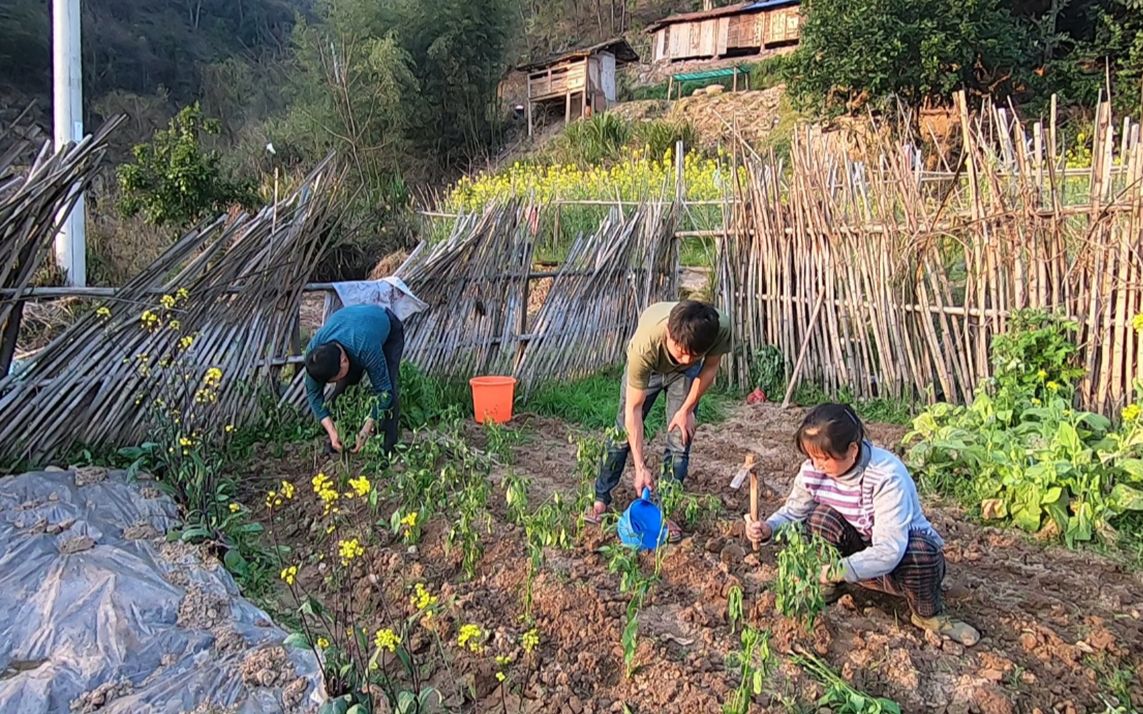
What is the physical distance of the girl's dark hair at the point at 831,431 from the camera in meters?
2.16

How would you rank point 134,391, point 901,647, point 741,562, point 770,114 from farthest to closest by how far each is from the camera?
point 770,114
point 134,391
point 741,562
point 901,647

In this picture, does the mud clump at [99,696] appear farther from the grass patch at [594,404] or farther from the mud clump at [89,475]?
the grass patch at [594,404]

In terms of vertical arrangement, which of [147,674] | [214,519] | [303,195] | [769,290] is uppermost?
[303,195]

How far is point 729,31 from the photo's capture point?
2288 centimetres

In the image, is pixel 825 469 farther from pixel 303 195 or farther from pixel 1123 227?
pixel 303 195

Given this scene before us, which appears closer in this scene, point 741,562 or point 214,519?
point 741,562

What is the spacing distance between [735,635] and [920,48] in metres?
12.8

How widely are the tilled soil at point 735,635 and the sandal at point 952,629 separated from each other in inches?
1.1

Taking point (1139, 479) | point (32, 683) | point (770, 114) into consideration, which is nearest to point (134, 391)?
point (32, 683)

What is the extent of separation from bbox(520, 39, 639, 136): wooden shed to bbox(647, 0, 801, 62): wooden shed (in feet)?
6.07

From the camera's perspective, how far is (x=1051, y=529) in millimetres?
3240

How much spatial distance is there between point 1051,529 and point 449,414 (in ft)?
9.68

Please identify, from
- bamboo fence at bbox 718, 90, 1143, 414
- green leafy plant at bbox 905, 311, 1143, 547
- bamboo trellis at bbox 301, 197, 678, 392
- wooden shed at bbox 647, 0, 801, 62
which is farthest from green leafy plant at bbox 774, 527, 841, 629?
wooden shed at bbox 647, 0, 801, 62

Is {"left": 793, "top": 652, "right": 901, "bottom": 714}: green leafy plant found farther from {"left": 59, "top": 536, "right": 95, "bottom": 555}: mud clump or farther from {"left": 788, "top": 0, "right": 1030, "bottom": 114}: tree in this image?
{"left": 788, "top": 0, "right": 1030, "bottom": 114}: tree
